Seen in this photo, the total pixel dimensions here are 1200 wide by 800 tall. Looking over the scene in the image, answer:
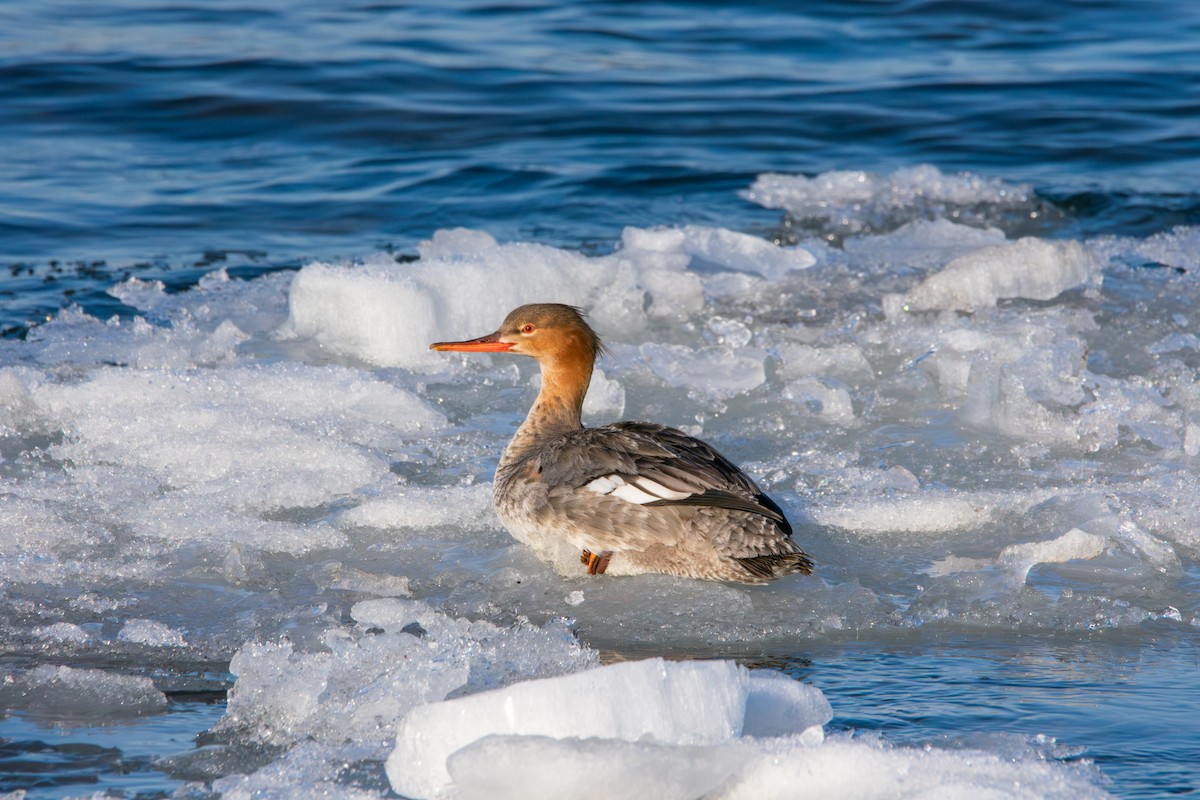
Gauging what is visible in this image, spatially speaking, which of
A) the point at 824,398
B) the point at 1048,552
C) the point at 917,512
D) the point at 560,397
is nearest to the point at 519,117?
the point at 824,398

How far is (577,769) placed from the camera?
8.82ft

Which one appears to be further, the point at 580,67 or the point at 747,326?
the point at 580,67

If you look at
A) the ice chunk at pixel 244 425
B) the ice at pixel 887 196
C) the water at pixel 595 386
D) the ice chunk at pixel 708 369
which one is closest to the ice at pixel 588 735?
the water at pixel 595 386

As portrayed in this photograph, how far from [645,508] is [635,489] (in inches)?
2.7

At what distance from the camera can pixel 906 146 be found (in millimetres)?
11102

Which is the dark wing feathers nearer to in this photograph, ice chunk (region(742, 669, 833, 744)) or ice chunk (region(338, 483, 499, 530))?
ice chunk (region(338, 483, 499, 530))

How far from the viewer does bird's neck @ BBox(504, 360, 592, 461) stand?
4.77 metres

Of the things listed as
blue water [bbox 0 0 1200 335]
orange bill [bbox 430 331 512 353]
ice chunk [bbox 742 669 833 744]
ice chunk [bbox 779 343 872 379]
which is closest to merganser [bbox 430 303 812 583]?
orange bill [bbox 430 331 512 353]

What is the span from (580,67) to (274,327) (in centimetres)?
695

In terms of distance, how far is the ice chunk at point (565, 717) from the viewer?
2775mm

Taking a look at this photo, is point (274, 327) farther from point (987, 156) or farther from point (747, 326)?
point (987, 156)

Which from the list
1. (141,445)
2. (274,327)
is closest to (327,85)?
(274,327)

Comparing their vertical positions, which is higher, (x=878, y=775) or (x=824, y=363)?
(x=824, y=363)

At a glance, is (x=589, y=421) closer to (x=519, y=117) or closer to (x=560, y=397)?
(x=560, y=397)
